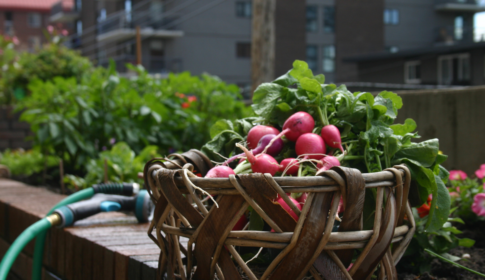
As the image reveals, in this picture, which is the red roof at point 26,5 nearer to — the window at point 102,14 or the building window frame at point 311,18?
the window at point 102,14

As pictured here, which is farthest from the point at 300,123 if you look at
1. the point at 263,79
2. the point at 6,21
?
the point at 6,21

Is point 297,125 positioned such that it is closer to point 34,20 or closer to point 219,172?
point 219,172

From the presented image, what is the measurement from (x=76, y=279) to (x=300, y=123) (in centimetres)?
124

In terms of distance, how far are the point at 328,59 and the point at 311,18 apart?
10.3 ft

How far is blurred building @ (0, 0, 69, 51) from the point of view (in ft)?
154

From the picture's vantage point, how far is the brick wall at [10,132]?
22.4ft

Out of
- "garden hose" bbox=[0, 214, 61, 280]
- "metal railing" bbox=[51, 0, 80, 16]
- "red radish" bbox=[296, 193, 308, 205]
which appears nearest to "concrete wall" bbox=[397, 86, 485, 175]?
"red radish" bbox=[296, 193, 308, 205]

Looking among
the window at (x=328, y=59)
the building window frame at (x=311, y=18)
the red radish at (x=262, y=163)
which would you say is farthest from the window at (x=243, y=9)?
the red radish at (x=262, y=163)

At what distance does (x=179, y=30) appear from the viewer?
2872cm

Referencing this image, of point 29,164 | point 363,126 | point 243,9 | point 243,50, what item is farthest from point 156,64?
point 363,126

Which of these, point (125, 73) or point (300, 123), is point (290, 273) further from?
point (125, 73)

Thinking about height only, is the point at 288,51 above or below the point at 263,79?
above

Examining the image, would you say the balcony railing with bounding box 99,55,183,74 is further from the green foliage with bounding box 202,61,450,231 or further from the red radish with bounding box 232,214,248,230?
the red radish with bounding box 232,214,248,230

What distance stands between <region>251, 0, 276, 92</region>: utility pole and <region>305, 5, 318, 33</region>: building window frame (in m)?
26.7
